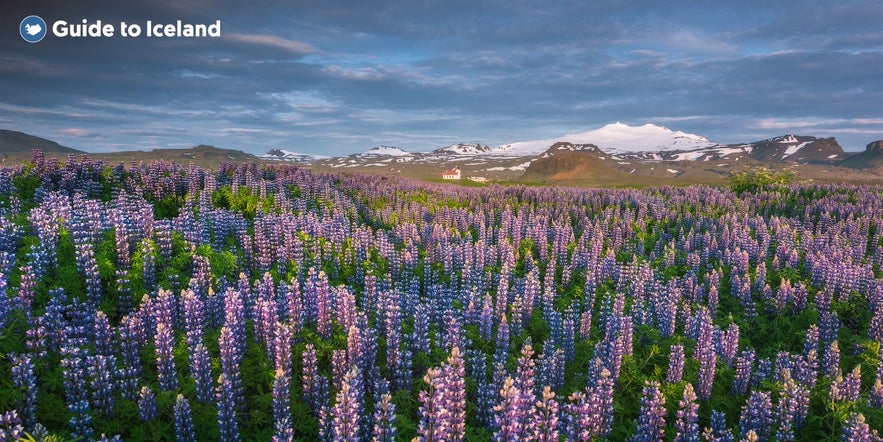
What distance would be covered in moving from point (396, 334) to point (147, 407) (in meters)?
2.97

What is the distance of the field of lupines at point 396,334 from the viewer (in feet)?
17.5

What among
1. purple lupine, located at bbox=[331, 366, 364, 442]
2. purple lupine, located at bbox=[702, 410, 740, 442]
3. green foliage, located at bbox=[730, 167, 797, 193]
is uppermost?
green foliage, located at bbox=[730, 167, 797, 193]

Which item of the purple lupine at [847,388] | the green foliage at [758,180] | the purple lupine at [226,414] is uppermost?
the green foliage at [758,180]

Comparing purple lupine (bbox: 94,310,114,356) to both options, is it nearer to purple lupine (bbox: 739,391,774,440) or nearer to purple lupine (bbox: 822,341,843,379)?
purple lupine (bbox: 739,391,774,440)

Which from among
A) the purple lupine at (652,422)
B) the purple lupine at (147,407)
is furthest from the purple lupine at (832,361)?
the purple lupine at (147,407)

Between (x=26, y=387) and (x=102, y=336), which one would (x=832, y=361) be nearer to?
(x=102, y=336)

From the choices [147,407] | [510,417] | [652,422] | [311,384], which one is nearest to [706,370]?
Result: [652,422]

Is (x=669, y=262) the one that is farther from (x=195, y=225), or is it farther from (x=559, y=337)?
(x=195, y=225)

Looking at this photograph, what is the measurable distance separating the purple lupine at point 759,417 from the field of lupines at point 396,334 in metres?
0.02

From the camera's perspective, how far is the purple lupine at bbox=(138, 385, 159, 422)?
521 centimetres

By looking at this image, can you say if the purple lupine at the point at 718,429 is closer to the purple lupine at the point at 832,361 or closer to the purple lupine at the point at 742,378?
the purple lupine at the point at 742,378

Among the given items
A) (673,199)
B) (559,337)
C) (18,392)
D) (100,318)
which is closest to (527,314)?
(559,337)

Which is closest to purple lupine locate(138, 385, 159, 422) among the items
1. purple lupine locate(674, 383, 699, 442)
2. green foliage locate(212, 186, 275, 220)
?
purple lupine locate(674, 383, 699, 442)

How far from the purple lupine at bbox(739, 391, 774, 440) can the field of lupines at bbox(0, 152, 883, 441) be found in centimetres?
2
